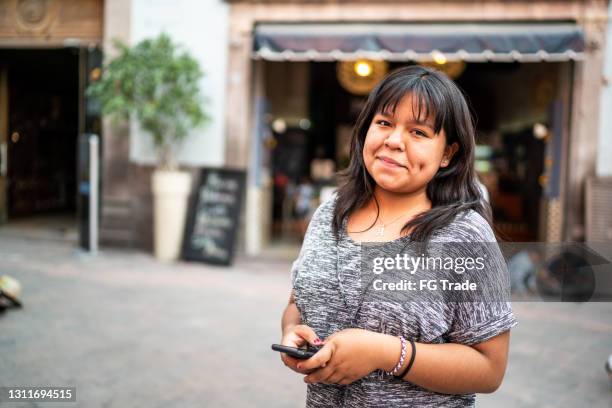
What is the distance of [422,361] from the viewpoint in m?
1.17

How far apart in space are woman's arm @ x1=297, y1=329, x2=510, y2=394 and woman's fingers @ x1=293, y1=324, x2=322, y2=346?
47mm

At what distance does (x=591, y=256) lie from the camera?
1331 millimetres

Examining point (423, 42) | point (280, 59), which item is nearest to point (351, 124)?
point (280, 59)

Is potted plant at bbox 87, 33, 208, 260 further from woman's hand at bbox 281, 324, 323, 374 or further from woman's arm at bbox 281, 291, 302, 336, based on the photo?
woman's hand at bbox 281, 324, 323, 374

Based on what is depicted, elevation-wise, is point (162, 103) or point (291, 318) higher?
point (162, 103)

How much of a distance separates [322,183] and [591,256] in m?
10.6

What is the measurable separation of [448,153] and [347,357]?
544mm

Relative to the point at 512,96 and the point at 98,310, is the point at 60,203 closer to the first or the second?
the point at 98,310

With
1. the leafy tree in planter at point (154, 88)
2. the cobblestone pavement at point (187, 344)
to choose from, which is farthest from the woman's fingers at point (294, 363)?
the leafy tree in planter at point (154, 88)

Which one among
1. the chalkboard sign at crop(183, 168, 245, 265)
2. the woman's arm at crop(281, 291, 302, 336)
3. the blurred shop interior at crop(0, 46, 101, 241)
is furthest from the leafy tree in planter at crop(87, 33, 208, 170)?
the woman's arm at crop(281, 291, 302, 336)

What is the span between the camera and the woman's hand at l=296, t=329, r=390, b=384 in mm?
1127

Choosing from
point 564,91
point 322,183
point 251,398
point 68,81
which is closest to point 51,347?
point 251,398

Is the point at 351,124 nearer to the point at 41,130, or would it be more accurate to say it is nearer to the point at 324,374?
the point at 41,130

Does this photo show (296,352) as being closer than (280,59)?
Yes
